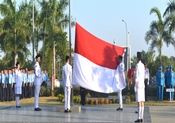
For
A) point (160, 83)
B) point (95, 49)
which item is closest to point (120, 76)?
point (95, 49)

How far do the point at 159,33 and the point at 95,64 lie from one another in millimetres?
18140

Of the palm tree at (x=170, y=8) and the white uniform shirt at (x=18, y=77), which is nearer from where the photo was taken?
the white uniform shirt at (x=18, y=77)

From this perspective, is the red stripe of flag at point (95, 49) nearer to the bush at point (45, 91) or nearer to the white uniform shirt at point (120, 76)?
the white uniform shirt at point (120, 76)

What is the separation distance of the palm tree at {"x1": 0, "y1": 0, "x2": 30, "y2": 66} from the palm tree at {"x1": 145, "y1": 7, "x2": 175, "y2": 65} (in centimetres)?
1044

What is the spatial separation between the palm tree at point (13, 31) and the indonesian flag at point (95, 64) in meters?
15.7

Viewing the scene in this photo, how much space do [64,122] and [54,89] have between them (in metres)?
14.2

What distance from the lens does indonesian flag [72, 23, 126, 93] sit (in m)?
13.0

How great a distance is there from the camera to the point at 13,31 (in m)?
28.8

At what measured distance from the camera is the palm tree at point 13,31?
28.2 m

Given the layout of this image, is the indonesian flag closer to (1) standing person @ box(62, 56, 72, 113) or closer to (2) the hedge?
(1) standing person @ box(62, 56, 72, 113)

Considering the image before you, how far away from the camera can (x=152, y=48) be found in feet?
102

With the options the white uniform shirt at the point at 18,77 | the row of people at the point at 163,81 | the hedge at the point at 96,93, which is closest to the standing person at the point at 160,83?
the row of people at the point at 163,81

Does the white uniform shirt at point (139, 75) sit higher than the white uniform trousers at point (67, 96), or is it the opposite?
the white uniform shirt at point (139, 75)

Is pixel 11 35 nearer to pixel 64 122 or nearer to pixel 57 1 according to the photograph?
pixel 57 1
